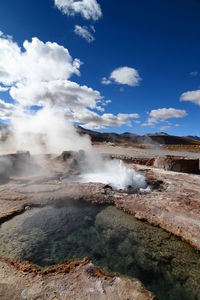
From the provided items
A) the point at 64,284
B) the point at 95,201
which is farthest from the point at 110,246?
the point at 95,201

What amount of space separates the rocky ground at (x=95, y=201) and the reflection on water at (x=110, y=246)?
19.2 inches

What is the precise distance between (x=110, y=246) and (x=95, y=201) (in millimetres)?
2565

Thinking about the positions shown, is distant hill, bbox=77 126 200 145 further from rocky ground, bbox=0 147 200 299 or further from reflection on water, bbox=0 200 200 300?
reflection on water, bbox=0 200 200 300

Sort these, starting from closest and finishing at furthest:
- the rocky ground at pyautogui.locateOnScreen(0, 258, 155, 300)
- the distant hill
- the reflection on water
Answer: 1. the rocky ground at pyautogui.locateOnScreen(0, 258, 155, 300)
2. the reflection on water
3. the distant hill

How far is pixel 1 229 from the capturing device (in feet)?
18.5

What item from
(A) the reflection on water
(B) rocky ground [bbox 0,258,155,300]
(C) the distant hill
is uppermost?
(C) the distant hill

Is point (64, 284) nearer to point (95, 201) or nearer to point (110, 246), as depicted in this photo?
point (110, 246)

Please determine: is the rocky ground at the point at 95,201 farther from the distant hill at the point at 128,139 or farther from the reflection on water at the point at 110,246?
the distant hill at the point at 128,139

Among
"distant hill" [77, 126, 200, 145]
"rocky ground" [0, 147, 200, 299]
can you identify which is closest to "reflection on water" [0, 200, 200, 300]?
"rocky ground" [0, 147, 200, 299]

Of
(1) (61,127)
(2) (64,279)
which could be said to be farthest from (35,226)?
(1) (61,127)

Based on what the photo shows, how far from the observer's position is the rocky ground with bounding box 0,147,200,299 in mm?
3375

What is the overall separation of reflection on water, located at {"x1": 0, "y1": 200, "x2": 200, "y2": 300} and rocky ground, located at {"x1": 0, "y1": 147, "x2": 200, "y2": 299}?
0.49m

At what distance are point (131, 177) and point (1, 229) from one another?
6574mm

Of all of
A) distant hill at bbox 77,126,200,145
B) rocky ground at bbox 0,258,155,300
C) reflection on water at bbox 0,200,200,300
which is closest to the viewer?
rocky ground at bbox 0,258,155,300
